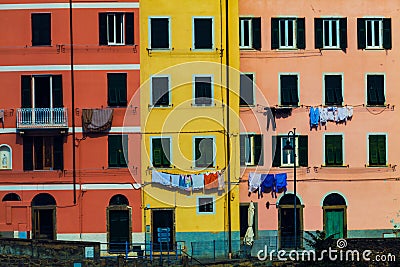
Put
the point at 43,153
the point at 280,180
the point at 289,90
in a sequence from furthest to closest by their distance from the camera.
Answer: the point at 289,90 < the point at 280,180 < the point at 43,153

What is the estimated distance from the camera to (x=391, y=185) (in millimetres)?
73812

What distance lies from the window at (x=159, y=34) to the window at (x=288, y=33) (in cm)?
635

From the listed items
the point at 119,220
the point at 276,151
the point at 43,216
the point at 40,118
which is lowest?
the point at 119,220

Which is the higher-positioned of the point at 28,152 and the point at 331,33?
the point at 331,33

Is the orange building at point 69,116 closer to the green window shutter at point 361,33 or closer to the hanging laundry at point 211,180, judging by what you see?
the hanging laundry at point 211,180

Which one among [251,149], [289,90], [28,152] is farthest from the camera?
[289,90]

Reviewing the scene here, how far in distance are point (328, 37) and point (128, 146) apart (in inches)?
521

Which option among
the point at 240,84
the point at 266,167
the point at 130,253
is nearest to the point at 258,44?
the point at 240,84

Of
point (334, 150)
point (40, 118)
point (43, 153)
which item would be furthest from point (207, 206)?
point (40, 118)

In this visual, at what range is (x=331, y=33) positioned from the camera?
7356cm

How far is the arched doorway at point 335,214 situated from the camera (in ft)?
241

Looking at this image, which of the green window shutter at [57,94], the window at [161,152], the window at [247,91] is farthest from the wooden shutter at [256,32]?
the green window shutter at [57,94]

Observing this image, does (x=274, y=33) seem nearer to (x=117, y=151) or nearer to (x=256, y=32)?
(x=256, y=32)

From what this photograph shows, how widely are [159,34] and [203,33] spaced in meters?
2.47
